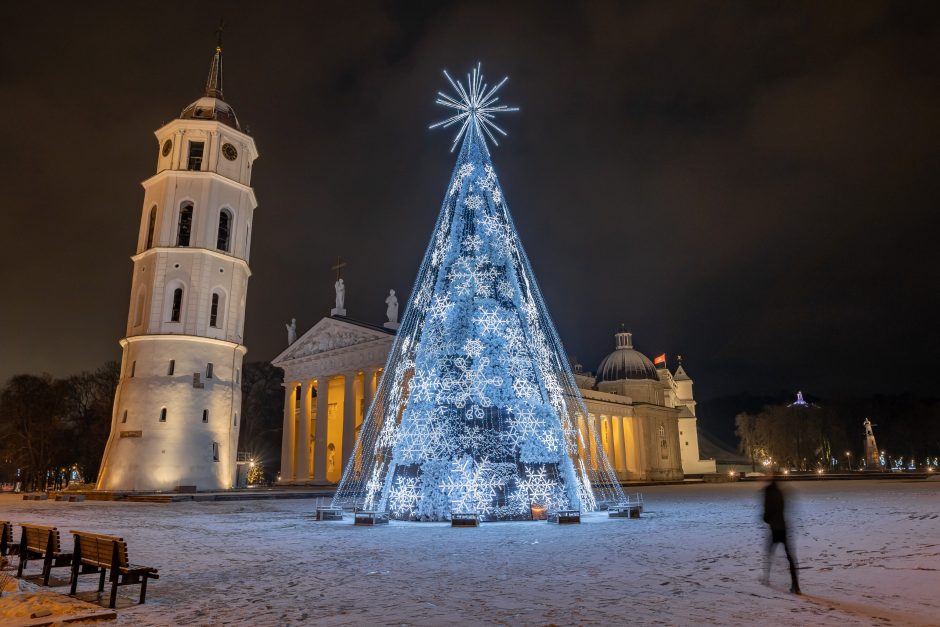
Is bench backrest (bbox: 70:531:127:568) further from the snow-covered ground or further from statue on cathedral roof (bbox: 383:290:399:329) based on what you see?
statue on cathedral roof (bbox: 383:290:399:329)

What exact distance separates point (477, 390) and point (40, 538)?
1061 cm

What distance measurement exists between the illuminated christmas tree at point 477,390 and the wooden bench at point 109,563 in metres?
9.48

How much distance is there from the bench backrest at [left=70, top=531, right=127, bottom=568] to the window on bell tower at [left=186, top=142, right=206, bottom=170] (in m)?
35.2

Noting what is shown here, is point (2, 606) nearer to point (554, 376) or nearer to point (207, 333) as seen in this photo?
point (554, 376)

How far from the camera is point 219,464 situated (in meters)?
37.4

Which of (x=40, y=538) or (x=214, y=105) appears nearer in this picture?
(x=40, y=538)

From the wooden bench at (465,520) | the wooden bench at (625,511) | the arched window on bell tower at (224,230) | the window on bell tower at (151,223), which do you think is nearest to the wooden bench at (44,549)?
the wooden bench at (465,520)

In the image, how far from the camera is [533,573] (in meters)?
9.67

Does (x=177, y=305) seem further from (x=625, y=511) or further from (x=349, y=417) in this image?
(x=625, y=511)

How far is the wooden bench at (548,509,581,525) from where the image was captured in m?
17.2

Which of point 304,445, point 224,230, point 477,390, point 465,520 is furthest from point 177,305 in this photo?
point 465,520

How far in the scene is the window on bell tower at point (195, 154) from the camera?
39625 mm

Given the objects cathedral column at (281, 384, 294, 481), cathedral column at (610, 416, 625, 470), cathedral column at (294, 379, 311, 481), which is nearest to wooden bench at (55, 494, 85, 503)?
cathedral column at (294, 379, 311, 481)

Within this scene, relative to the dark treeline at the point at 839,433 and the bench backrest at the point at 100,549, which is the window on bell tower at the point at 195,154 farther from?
the dark treeline at the point at 839,433
